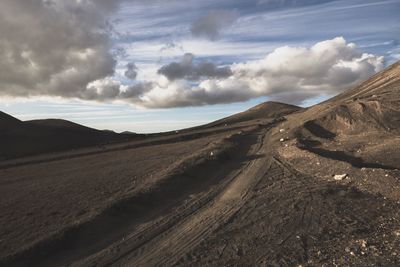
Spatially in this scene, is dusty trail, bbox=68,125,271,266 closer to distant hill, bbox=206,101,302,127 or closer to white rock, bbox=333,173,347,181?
white rock, bbox=333,173,347,181

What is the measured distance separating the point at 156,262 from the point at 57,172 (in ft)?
72.1

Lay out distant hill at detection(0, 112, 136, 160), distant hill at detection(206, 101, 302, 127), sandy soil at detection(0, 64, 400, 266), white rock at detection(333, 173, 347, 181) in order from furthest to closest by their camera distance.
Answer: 1. distant hill at detection(206, 101, 302, 127)
2. distant hill at detection(0, 112, 136, 160)
3. white rock at detection(333, 173, 347, 181)
4. sandy soil at detection(0, 64, 400, 266)

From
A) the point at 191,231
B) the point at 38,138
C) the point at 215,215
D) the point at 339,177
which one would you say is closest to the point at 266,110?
the point at 38,138

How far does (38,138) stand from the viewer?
6650cm

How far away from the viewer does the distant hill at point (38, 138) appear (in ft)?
194

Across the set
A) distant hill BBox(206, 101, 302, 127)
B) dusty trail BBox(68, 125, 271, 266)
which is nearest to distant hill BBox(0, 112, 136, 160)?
dusty trail BBox(68, 125, 271, 266)

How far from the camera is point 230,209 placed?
1642cm

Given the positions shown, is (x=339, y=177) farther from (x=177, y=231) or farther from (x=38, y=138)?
(x=38, y=138)

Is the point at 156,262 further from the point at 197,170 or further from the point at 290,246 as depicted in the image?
the point at 197,170

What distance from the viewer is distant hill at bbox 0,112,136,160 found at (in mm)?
59162

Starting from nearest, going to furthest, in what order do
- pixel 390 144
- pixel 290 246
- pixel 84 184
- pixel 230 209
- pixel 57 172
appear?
pixel 290 246 < pixel 230 209 < pixel 84 184 < pixel 390 144 < pixel 57 172

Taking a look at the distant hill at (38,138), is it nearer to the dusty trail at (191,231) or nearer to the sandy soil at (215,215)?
the sandy soil at (215,215)

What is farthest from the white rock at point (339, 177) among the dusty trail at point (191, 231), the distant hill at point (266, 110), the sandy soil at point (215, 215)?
the distant hill at point (266, 110)

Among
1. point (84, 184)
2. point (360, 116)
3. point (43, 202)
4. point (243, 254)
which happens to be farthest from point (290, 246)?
point (360, 116)
